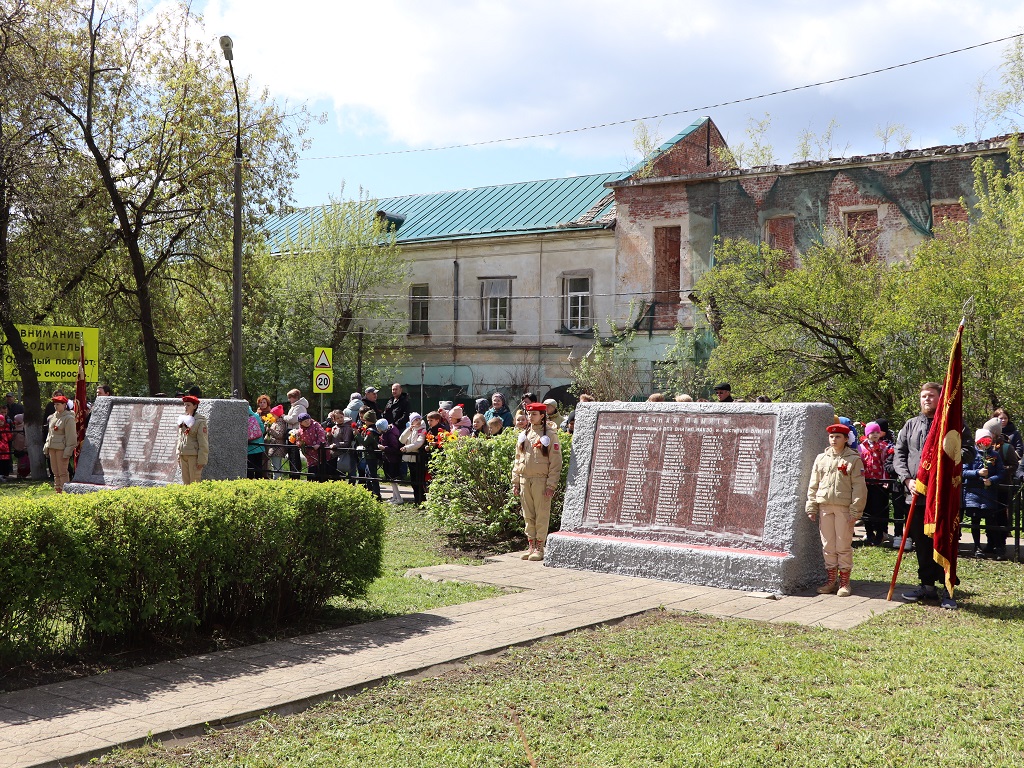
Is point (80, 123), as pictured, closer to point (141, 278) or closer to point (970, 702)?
point (141, 278)

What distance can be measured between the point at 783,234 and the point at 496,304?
10.3m

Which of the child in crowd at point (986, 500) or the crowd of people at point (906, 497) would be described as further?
the child in crowd at point (986, 500)

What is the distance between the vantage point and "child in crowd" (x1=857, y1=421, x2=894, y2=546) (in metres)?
12.4

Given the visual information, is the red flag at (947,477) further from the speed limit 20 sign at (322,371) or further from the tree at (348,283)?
the tree at (348,283)

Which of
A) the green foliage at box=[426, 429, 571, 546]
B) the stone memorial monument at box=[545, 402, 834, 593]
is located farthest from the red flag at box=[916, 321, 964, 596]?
the green foliage at box=[426, 429, 571, 546]

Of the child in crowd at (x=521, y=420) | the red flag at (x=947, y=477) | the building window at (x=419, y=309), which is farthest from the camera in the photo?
the building window at (x=419, y=309)

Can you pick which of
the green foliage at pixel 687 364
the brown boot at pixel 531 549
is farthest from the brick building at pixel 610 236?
the brown boot at pixel 531 549

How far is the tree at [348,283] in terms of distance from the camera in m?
35.1

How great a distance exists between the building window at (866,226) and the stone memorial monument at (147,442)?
703 inches

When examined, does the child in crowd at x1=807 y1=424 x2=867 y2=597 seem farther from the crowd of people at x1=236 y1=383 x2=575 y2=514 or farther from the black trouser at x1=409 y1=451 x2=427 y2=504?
the black trouser at x1=409 y1=451 x2=427 y2=504

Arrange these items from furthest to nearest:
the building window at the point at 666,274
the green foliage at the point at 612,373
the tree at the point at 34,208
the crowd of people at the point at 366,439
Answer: the building window at the point at 666,274
the green foliage at the point at 612,373
the tree at the point at 34,208
the crowd of people at the point at 366,439

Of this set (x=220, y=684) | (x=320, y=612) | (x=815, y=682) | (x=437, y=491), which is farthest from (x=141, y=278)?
(x=815, y=682)

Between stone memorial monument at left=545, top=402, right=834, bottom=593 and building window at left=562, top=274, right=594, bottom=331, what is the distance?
70.9 ft

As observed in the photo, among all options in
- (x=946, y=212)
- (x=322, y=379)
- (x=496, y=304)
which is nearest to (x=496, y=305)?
(x=496, y=304)
